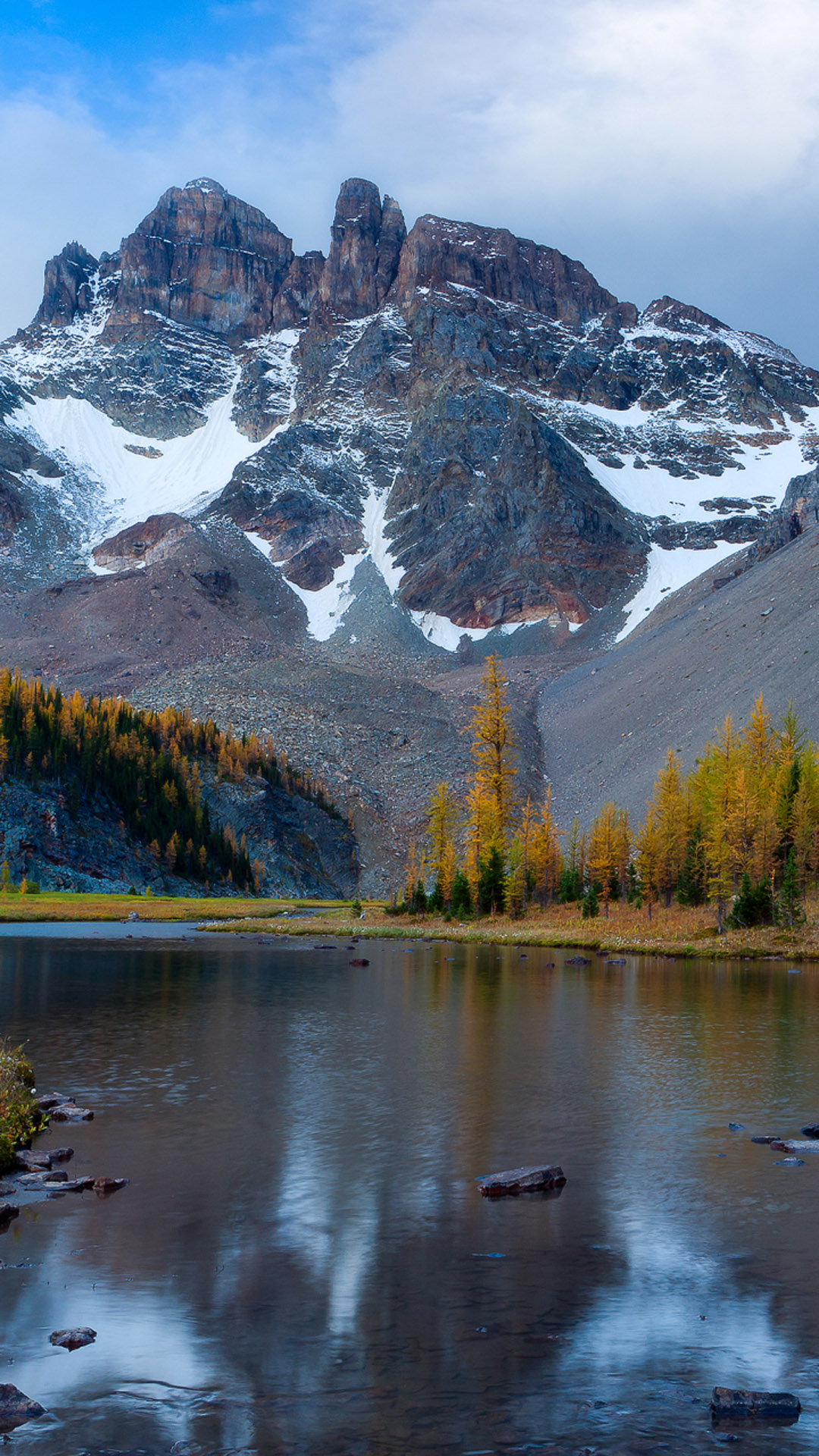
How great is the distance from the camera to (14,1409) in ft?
30.1

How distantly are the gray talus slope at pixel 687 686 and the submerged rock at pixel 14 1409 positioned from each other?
93.5m

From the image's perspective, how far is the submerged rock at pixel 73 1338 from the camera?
1063 centimetres

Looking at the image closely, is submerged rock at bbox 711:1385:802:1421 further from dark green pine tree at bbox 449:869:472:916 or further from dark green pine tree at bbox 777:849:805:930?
dark green pine tree at bbox 449:869:472:916

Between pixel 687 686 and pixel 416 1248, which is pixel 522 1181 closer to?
pixel 416 1248

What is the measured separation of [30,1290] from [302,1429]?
4608mm

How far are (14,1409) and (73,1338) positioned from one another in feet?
4.91

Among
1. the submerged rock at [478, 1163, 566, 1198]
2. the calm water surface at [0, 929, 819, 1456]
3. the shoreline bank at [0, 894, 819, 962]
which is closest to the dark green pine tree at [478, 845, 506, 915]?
the shoreline bank at [0, 894, 819, 962]

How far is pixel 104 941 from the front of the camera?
68000mm

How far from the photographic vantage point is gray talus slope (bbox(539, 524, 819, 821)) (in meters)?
112

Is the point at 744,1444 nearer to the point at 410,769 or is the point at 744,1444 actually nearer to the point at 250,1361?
the point at 250,1361

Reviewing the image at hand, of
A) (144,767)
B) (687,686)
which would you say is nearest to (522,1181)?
(687,686)

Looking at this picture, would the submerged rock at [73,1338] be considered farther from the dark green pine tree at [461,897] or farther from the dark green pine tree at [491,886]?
the dark green pine tree at [461,897]

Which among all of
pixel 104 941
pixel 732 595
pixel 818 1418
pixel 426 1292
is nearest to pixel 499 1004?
pixel 426 1292

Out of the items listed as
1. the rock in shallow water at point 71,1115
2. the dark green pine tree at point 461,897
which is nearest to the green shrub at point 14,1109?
the rock in shallow water at point 71,1115
